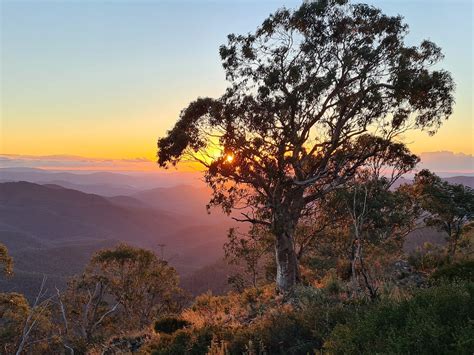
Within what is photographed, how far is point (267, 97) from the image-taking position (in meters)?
16.5

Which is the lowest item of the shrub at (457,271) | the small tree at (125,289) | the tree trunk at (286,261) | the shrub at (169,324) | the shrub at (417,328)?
the small tree at (125,289)

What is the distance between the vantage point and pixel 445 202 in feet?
77.4

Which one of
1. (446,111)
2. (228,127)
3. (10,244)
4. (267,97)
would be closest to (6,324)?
(228,127)

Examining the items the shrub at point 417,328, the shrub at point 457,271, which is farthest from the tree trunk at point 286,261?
the shrub at point 417,328

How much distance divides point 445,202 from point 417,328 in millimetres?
21815

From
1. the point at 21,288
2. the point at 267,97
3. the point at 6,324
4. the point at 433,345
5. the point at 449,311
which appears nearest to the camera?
the point at 433,345

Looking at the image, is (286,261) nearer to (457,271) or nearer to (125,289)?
(457,271)

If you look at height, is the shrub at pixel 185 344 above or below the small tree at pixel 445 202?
below

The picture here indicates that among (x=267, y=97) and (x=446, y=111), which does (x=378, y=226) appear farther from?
(x=267, y=97)

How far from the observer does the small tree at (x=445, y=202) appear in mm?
23125

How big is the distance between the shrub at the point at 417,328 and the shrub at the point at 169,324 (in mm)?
8112

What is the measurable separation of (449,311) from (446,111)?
13.9m

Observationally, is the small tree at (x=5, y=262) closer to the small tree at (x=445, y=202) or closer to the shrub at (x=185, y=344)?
Result: the shrub at (x=185, y=344)

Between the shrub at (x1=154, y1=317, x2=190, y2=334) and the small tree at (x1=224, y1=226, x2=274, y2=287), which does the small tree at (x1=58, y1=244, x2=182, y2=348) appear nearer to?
the small tree at (x1=224, y1=226, x2=274, y2=287)
